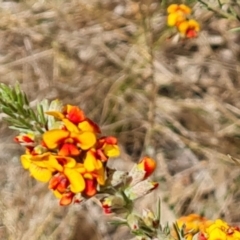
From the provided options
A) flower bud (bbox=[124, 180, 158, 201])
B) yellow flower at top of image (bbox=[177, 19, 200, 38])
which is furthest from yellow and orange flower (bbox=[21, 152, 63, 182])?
yellow flower at top of image (bbox=[177, 19, 200, 38])

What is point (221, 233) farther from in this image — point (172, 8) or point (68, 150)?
point (172, 8)

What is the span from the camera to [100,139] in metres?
0.83

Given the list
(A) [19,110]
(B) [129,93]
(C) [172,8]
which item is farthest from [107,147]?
(B) [129,93]

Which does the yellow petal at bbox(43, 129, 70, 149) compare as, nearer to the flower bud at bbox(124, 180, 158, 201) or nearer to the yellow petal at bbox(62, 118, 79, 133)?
the yellow petal at bbox(62, 118, 79, 133)

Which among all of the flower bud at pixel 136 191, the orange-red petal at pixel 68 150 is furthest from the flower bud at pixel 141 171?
the orange-red petal at pixel 68 150

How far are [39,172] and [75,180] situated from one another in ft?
0.16

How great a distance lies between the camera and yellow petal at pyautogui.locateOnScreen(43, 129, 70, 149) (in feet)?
2.52

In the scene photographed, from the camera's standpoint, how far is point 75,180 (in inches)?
31.3

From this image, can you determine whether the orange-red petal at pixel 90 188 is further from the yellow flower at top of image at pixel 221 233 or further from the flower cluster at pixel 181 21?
the flower cluster at pixel 181 21

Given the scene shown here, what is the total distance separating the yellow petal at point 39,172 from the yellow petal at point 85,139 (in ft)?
0.18

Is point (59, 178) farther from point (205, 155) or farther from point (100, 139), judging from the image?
point (205, 155)

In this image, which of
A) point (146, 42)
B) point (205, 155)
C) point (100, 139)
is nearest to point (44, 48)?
point (146, 42)

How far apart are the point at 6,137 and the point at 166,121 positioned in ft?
1.82

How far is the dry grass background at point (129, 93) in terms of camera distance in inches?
78.1
